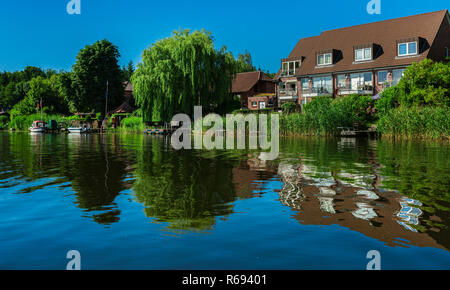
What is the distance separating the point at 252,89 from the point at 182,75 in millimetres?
27696

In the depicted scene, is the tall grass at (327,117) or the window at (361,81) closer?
the tall grass at (327,117)

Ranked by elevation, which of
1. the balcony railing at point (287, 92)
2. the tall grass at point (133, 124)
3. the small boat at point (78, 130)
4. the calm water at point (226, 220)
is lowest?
→ the calm water at point (226, 220)

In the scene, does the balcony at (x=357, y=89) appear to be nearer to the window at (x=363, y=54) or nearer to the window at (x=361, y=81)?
the window at (x=361, y=81)

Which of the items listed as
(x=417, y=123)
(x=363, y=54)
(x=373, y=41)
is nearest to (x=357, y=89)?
(x=363, y=54)

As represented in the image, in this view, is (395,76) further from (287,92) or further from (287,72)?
(287,72)

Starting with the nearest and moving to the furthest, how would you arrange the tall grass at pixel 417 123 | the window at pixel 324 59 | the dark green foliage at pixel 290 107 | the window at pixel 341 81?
the tall grass at pixel 417 123 < the window at pixel 341 81 < the window at pixel 324 59 < the dark green foliage at pixel 290 107

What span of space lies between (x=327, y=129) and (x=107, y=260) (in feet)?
116

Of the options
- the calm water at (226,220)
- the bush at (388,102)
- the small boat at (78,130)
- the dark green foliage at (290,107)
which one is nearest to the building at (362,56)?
the dark green foliage at (290,107)

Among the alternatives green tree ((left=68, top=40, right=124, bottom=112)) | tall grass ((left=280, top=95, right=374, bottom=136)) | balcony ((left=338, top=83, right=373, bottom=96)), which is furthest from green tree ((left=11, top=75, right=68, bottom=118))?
tall grass ((left=280, top=95, right=374, bottom=136))

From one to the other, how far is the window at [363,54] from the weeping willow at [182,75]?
15.6 metres

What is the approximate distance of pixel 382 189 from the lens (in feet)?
32.5

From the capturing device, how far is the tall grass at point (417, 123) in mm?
30391

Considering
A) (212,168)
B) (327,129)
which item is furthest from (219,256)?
(327,129)
